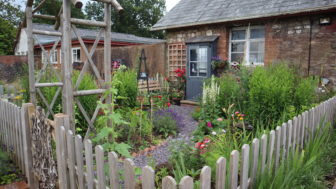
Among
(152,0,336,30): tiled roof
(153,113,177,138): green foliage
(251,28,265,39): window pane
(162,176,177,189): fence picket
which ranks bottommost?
(153,113,177,138): green foliage

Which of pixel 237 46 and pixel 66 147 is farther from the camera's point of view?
pixel 237 46

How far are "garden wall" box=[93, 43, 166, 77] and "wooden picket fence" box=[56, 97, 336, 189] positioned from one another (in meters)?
7.56

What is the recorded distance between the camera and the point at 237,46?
8148mm

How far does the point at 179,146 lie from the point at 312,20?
18.4 feet

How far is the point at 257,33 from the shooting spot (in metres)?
7.66

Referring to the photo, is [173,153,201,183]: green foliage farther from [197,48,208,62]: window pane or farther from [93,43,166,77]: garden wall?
[93,43,166,77]: garden wall

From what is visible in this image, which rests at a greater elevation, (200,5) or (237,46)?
(200,5)

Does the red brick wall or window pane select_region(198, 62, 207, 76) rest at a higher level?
the red brick wall

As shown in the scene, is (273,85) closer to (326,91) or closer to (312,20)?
(326,91)

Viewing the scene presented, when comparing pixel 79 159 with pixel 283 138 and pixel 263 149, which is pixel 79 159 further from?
pixel 283 138

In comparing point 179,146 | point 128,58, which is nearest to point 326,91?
point 179,146

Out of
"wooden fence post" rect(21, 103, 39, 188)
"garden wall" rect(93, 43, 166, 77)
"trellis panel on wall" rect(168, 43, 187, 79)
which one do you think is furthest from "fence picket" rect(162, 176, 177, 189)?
"garden wall" rect(93, 43, 166, 77)

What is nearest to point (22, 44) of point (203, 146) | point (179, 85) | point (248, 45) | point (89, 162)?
point (179, 85)

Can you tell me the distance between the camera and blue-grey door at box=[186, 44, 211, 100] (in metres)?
8.30
